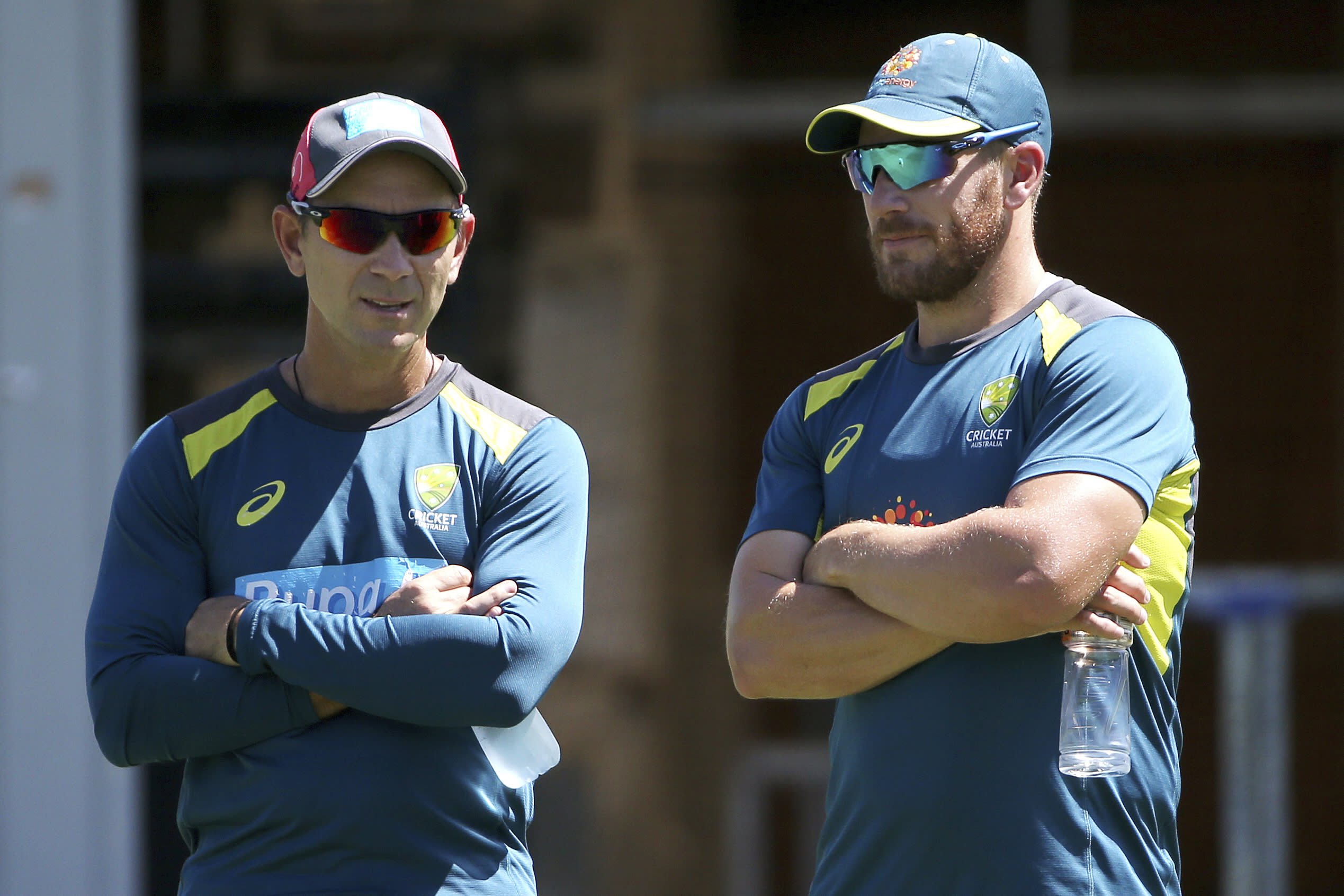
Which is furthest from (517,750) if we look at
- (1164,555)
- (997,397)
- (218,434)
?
(1164,555)

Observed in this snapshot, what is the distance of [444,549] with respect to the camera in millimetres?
2525

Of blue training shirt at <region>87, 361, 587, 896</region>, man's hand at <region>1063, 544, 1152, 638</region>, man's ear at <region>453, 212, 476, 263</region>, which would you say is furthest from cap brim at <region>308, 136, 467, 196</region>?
man's hand at <region>1063, 544, 1152, 638</region>

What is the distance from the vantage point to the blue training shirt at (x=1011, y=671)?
7.56ft

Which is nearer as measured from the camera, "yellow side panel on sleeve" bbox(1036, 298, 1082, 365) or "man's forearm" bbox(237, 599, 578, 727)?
"man's forearm" bbox(237, 599, 578, 727)

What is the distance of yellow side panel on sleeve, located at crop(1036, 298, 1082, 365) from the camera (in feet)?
8.11

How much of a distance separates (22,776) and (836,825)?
3139 mm

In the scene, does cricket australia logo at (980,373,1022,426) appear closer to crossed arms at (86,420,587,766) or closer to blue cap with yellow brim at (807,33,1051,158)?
blue cap with yellow brim at (807,33,1051,158)

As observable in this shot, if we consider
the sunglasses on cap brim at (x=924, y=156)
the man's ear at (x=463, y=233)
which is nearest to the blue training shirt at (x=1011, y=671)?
the sunglasses on cap brim at (x=924, y=156)

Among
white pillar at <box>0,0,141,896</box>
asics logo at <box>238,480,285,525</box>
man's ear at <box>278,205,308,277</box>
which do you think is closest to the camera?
asics logo at <box>238,480,285,525</box>

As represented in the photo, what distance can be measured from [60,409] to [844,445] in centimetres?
311

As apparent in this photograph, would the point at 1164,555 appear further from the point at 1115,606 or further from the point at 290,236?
the point at 290,236

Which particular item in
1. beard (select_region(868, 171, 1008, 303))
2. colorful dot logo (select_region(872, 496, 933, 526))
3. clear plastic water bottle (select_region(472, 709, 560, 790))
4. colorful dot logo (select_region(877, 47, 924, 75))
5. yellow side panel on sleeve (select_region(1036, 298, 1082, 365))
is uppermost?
colorful dot logo (select_region(877, 47, 924, 75))

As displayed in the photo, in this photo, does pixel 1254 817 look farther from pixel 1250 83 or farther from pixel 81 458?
pixel 81 458

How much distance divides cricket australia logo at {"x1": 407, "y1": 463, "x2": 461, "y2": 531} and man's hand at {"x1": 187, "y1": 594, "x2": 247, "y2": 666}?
0.30 meters
